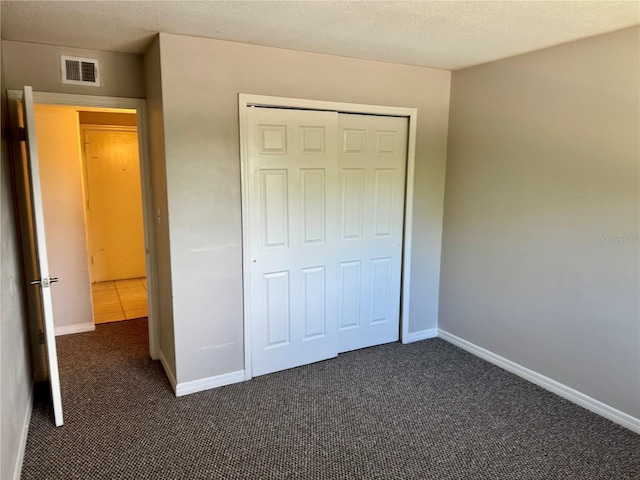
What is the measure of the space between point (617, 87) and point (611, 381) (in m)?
1.80

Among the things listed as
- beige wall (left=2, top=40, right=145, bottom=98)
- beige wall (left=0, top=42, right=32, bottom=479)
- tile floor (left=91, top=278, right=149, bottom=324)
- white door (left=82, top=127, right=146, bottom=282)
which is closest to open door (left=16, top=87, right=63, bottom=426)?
beige wall (left=0, top=42, right=32, bottom=479)

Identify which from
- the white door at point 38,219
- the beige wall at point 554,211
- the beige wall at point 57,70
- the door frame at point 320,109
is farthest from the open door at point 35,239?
the beige wall at point 554,211

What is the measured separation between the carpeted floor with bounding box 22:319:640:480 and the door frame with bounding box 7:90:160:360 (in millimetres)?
399

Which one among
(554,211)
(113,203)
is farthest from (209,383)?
(113,203)

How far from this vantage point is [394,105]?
345cm

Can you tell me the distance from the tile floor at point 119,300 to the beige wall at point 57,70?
246 centimetres

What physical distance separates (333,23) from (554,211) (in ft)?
6.24

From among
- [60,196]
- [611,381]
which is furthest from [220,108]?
[611,381]

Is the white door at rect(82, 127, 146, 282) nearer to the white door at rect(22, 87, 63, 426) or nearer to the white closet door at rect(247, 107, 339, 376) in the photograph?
the white closet door at rect(247, 107, 339, 376)

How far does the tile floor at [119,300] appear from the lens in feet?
15.4

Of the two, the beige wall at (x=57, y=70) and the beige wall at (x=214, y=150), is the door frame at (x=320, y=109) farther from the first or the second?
the beige wall at (x=57, y=70)

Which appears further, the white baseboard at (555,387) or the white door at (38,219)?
the white baseboard at (555,387)

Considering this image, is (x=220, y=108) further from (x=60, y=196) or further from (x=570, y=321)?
(x=570, y=321)

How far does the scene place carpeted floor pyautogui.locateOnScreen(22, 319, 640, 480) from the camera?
2.29 m
